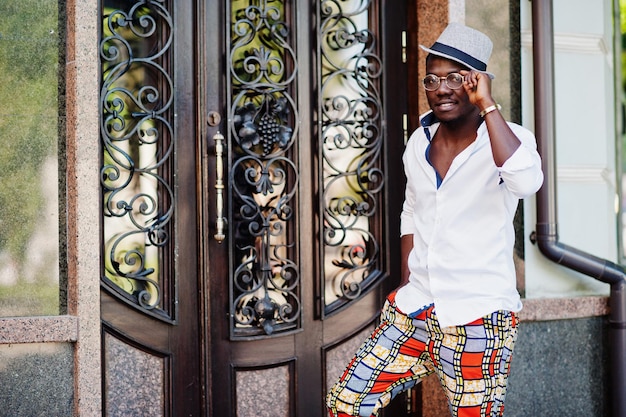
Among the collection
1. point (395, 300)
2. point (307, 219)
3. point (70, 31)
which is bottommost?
point (395, 300)

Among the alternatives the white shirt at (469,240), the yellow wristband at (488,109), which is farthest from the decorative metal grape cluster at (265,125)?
the yellow wristband at (488,109)

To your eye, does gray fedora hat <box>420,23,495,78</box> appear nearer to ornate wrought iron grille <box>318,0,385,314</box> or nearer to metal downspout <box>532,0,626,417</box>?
ornate wrought iron grille <box>318,0,385,314</box>

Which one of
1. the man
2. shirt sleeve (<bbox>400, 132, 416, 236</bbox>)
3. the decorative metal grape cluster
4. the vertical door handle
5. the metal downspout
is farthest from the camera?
the metal downspout

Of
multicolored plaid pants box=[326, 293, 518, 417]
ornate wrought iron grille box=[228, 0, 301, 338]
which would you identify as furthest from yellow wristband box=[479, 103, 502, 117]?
ornate wrought iron grille box=[228, 0, 301, 338]

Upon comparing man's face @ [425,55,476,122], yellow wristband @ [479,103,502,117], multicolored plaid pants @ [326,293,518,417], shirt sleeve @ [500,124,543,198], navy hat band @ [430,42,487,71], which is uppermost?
navy hat band @ [430,42,487,71]

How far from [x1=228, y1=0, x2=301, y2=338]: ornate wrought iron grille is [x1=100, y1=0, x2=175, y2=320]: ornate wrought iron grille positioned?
37cm

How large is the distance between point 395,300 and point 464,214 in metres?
0.50

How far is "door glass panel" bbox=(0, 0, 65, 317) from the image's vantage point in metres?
4.08

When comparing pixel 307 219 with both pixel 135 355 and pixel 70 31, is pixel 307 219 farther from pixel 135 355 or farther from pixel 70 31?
pixel 70 31

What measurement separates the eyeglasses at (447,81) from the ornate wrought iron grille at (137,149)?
162cm

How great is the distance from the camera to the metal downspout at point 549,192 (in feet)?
16.3

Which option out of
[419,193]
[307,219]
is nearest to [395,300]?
[419,193]

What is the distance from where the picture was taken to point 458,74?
3361 millimetres

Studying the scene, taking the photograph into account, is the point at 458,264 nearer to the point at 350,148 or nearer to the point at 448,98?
the point at 448,98
